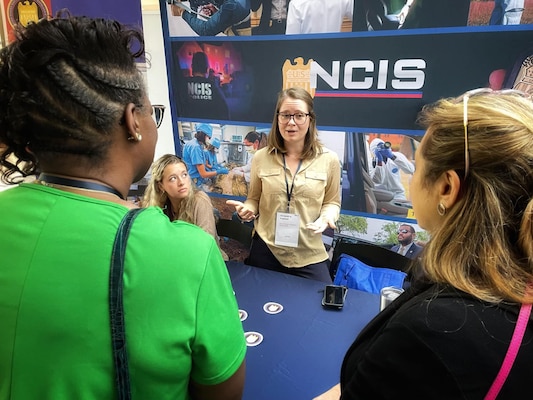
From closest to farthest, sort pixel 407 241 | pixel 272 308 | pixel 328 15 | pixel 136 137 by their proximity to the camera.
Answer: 1. pixel 136 137
2. pixel 272 308
3. pixel 328 15
4. pixel 407 241

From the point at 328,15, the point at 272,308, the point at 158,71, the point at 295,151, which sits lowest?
the point at 272,308

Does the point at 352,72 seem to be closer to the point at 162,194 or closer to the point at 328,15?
the point at 328,15

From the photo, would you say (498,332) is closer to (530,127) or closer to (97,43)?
(530,127)

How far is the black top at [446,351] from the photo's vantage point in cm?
63

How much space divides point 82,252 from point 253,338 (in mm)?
1234

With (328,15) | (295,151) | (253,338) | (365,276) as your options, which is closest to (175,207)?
(295,151)

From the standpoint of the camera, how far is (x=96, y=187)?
68 cm

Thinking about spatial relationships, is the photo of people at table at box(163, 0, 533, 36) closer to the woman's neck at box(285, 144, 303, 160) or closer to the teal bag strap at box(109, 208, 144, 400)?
the woman's neck at box(285, 144, 303, 160)

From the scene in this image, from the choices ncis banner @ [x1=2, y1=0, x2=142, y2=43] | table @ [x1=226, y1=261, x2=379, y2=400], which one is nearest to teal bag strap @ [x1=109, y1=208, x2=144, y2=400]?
table @ [x1=226, y1=261, x2=379, y2=400]

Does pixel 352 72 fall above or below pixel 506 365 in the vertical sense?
above

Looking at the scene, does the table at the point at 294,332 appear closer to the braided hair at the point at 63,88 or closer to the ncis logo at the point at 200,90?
the braided hair at the point at 63,88

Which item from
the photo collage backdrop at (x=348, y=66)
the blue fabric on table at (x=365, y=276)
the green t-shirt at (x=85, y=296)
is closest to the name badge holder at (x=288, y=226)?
the blue fabric on table at (x=365, y=276)

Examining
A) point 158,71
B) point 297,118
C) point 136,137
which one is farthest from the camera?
point 158,71

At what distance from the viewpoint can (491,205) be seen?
731 millimetres
